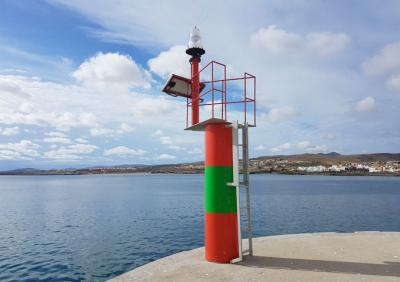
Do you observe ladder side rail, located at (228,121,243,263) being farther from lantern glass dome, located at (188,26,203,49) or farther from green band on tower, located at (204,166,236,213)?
lantern glass dome, located at (188,26,203,49)

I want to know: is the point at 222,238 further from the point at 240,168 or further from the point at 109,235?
the point at 109,235

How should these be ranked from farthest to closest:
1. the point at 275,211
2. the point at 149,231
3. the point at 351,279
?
1. the point at 275,211
2. the point at 149,231
3. the point at 351,279

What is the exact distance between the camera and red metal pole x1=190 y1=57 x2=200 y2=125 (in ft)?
37.7

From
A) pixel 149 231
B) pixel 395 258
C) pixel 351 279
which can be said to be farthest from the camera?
pixel 149 231

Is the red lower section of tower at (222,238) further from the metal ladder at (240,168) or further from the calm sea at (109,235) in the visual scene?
the calm sea at (109,235)

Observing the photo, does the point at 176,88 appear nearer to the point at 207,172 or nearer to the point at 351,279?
the point at 207,172

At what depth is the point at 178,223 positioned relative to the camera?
104 feet

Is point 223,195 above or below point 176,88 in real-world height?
below

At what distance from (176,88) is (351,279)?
7798 millimetres

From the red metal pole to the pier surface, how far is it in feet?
15.3

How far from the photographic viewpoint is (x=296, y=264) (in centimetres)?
981

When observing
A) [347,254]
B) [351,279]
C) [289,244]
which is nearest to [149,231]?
[289,244]

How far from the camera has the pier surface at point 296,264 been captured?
8797 millimetres

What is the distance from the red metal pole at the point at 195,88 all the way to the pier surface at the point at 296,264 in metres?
4.65
